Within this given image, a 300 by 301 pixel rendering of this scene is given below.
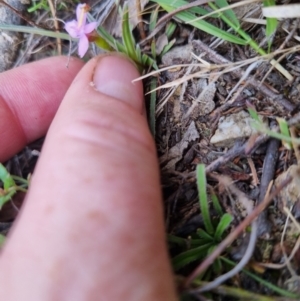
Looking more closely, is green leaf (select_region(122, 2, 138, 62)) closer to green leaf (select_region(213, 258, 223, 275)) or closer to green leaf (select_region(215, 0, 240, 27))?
green leaf (select_region(215, 0, 240, 27))

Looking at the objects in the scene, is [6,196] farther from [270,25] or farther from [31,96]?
[270,25]

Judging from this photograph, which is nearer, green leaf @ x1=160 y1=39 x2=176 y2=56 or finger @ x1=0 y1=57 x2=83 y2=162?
green leaf @ x1=160 y1=39 x2=176 y2=56

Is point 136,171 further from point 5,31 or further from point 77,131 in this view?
point 5,31

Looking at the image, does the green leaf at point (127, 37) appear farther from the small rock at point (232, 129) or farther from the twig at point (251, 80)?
the small rock at point (232, 129)

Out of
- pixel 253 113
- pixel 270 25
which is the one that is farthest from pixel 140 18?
pixel 253 113

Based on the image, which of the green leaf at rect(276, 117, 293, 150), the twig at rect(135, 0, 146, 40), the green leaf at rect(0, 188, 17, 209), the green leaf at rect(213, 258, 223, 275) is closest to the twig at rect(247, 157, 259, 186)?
the green leaf at rect(276, 117, 293, 150)

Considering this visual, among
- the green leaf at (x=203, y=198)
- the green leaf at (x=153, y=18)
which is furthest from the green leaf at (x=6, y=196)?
the green leaf at (x=153, y=18)
